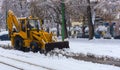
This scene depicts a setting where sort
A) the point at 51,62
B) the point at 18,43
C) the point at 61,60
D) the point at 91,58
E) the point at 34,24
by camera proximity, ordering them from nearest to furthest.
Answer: the point at 51,62, the point at 61,60, the point at 91,58, the point at 34,24, the point at 18,43

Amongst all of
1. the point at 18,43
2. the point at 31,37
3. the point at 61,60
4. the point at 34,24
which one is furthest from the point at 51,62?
the point at 18,43

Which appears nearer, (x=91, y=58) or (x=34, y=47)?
(x=91, y=58)

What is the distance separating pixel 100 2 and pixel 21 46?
1711 centimetres

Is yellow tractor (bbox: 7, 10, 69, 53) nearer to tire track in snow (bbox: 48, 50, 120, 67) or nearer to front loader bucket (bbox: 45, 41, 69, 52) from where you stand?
front loader bucket (bbox: 45, 41, 69, 52)

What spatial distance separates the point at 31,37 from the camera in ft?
89.1

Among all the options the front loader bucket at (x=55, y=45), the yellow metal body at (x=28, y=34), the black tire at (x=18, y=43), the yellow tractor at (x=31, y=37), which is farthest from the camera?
the black tire at (x=18, y=43)

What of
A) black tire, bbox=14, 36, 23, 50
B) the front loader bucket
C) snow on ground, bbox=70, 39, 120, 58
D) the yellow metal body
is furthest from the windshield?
snow on ground, bbox=70, 39, 120, 58

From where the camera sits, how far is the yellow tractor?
2591 cm

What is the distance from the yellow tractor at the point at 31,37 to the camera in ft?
85.0

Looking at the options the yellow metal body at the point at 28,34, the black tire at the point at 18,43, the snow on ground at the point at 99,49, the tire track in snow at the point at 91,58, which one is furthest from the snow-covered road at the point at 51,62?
the black tire at the point at 18,43

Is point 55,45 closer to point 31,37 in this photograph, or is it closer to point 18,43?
point 31,37

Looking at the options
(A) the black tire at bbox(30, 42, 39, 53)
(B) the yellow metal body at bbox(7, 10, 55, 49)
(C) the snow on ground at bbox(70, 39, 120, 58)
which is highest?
(B) the yellow metal body at bbox(7, 10, 55, 49)

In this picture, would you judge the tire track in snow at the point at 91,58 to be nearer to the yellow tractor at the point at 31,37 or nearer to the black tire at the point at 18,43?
the yellow tractor at the point at 31,37

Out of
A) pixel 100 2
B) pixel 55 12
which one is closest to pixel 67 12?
pixel 55 12
